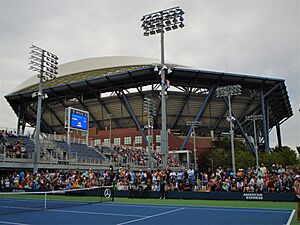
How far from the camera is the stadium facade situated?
193 feet

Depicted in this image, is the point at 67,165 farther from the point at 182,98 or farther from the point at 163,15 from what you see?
the point at 182,98

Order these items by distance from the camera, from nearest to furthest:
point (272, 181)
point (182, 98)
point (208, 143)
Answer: point (272, 181) < point (182, 98) < point (208, 143)

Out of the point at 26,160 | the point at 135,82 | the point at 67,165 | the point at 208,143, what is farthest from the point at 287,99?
the point at 26,160

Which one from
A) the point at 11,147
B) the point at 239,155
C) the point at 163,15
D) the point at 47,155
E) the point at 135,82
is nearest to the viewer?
the point at 163,15

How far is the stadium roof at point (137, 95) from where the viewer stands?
5828cm

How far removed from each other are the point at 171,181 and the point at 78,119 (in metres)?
22.5

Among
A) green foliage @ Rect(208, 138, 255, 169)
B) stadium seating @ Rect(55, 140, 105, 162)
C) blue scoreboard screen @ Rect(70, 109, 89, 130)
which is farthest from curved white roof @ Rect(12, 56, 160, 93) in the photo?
blue scoreboard screen @ Rect(70, 109, 89, 130)

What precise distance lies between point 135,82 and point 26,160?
3064cm

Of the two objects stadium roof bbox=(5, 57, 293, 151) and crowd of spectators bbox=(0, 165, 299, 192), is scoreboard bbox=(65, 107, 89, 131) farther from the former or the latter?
stadium roof bbox=(5, 57, 293, 151)

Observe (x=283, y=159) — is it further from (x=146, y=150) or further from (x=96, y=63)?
(x=96, y=63)

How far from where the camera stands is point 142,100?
65000 millimetres

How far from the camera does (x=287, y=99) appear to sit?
7219 cm

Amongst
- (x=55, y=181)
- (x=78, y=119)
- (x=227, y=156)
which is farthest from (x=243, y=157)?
(x=55, y=181)

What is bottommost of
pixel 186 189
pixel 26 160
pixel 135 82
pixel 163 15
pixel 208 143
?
pixel 186 189
